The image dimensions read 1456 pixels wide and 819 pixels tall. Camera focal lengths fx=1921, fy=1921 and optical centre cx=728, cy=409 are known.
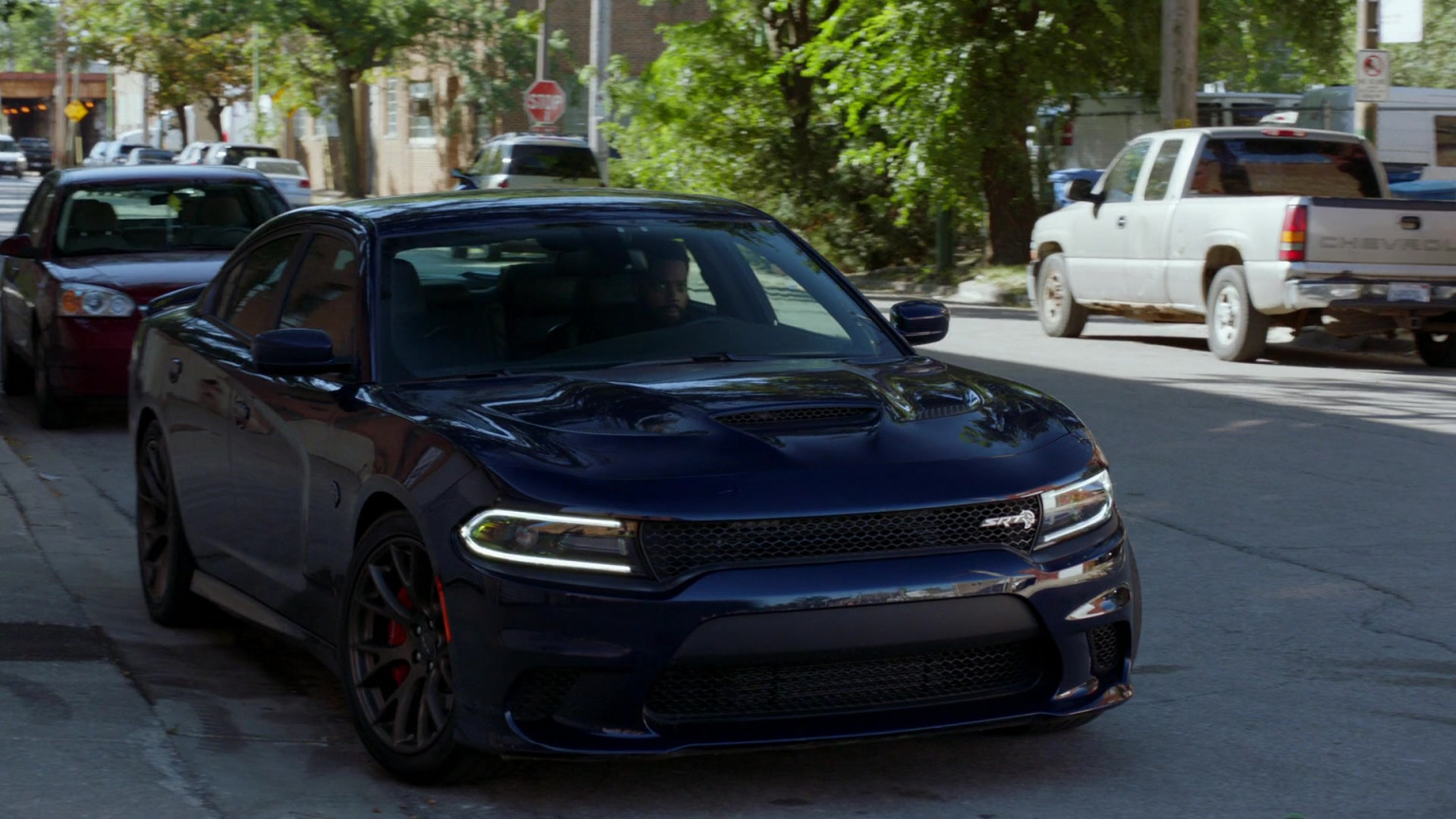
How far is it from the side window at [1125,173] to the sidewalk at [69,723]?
11646 millimetres

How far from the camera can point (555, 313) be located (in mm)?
5473

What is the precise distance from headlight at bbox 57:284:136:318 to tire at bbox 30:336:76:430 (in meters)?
0.38

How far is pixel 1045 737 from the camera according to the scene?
16.7 ft

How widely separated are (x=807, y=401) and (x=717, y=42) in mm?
22330

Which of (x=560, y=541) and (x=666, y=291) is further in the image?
(x=666, y=291)

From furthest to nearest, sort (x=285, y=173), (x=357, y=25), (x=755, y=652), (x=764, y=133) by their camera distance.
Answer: (x=357, y=25)
(x=285, y=173)
(x=764, y=133)
(x=755, y=652)

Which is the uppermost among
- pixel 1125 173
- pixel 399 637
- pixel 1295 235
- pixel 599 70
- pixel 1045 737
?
pixel 599 70

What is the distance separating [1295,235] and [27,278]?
912 cm

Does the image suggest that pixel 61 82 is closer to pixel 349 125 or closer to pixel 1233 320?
pixel 349 125

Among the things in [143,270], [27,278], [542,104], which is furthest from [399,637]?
[542,104]

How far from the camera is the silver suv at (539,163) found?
30000 millimetres

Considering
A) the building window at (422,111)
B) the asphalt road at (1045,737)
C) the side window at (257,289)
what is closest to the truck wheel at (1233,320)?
the asphalt road at (1045,737)

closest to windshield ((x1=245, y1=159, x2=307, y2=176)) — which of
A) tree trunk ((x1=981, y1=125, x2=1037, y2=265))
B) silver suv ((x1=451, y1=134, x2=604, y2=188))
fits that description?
silver suv ((x1=451, y1=134, x2=604, y2=188))

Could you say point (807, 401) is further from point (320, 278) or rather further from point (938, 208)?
point (938, 208)
